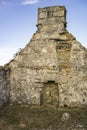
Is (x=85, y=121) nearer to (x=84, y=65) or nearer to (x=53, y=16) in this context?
(x=84, y=65)

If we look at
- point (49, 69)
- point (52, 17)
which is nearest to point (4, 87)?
point (49, 69)

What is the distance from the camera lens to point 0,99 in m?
15.2

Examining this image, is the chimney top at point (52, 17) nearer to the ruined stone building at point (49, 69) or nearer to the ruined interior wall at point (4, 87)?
the ruined stone building at point (49, 69)

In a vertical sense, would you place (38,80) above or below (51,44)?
below

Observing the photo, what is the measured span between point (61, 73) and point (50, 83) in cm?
75

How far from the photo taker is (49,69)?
1455 centimetres

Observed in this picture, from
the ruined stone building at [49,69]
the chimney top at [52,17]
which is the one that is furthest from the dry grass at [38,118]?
the chimney top at [52,17]

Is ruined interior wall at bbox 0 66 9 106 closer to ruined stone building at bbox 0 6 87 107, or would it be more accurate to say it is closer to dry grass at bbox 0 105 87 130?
ruined stone building at bbox 0 6 87 107

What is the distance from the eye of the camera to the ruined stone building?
46.5 feet

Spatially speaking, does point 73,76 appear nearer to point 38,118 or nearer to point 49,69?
point 49,69

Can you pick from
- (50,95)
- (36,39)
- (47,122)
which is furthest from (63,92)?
(36,39)

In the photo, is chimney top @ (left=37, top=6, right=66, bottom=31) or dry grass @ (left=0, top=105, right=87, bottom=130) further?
chimney top @ (left=37, top=6, right=66, bottom=31)

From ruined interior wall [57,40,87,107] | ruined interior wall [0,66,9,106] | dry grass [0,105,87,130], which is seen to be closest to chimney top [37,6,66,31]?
ruined interior wall [57,40,87,107]

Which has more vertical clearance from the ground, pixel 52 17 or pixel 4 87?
pixel 52 17
